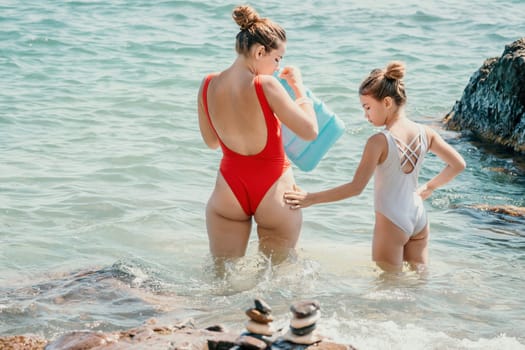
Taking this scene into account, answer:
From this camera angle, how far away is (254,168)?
464 centimetres

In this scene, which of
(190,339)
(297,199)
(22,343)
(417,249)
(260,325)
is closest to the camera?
(260,325)

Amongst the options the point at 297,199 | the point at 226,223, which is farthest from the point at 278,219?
the point at 226,223

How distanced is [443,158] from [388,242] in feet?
1.95

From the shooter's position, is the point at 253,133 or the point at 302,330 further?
the point at 253,133

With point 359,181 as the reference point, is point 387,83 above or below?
above

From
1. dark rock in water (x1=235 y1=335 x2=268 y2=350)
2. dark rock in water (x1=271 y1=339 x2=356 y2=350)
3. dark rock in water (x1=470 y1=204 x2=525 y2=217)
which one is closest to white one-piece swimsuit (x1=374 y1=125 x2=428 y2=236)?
dark rock in water (x1=271 y1=339 x2=356 y2=350)

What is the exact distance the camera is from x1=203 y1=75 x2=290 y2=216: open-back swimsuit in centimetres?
459

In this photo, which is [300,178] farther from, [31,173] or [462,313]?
[462,313]

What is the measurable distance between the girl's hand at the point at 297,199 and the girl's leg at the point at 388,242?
1.64 ft

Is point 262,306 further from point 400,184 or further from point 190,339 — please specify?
point 400,184

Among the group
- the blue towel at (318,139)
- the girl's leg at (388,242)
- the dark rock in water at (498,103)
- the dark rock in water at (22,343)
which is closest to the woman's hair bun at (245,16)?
the blue towel at (318,139)

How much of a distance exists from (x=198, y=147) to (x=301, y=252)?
3.67m

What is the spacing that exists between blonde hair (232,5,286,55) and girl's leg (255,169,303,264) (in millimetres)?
749

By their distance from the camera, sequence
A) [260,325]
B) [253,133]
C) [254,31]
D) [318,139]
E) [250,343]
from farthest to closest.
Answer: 1. [318,139]
2. [253,133]
3. [254,31]
4. [260,325]
5. [250,343]
